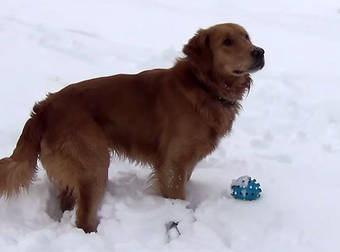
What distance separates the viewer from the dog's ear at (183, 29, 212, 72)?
12.5ft

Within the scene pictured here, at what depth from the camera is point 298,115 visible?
5.38 meters

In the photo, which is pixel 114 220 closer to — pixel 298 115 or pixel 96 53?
pixel 298 115

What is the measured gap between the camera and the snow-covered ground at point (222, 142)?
3441 millimetres

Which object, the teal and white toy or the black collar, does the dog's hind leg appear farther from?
the teal and white toy

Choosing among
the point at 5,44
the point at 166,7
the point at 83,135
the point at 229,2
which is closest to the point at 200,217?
the point at 83,135

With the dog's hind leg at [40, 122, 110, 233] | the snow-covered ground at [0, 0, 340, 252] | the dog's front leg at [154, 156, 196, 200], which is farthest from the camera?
the dog's front leg at [154, 156, 196, 200]

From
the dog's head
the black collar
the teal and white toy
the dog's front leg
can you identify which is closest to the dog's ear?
the dog's head

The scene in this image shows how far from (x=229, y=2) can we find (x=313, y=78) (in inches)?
163

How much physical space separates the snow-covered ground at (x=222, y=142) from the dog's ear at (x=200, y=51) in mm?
955

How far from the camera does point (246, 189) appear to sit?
151 inches

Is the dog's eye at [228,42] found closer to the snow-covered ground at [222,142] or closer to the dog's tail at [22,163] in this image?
the snow-covered ground at [222,142]

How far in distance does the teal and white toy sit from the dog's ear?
0.85m

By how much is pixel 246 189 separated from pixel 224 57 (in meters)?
0.96

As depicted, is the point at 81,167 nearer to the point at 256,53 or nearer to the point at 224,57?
the point at 224,57
